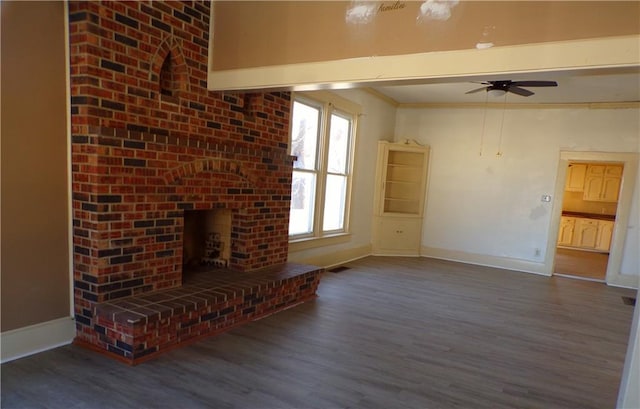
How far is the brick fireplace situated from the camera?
254 cm

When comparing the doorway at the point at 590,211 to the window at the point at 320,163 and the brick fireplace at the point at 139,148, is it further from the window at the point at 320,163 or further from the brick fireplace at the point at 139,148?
A: the brick fireplace at the point at 139,148

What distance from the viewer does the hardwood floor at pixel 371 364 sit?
7.36ft

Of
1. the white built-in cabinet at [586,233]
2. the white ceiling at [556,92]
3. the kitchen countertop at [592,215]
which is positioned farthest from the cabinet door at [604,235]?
the white ceiling at [556,92]

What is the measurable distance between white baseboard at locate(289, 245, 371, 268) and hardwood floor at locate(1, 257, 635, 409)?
0.66 meters

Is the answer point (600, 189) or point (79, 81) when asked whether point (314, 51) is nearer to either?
point (79, 81)

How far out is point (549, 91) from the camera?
556 cm

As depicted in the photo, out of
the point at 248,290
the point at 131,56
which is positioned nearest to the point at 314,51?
the point at 131,56

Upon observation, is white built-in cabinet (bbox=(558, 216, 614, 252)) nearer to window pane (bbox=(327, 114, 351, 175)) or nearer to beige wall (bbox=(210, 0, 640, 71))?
window pane (bbox=(327, 114, 351, 175))

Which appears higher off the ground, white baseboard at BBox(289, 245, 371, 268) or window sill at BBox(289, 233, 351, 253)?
window sill at BBox(289, 233, 351, 253)

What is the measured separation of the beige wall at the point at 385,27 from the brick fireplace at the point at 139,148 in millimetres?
421

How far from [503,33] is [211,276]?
10.0ft

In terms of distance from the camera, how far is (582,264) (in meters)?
7.26

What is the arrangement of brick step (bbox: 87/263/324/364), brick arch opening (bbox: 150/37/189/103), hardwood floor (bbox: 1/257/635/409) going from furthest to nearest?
brick arch opening (bbox: 150/37/189/103)
brick step (bbox: 87/263/324/364)
hardwood floor (bbox: 1/257/635/409)

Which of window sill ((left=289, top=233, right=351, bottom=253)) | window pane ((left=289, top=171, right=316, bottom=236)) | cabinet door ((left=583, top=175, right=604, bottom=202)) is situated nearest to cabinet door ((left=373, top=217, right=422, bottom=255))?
window sill ((left=289, top=233, right=351, bottom=253))
